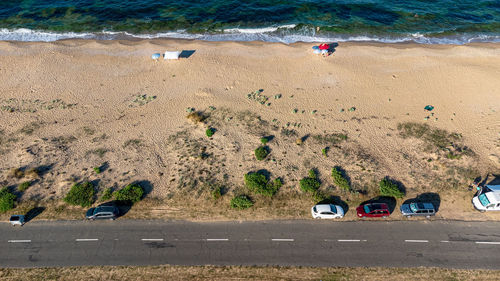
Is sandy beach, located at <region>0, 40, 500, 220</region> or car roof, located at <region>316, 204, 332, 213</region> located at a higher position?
sandy beach, located at <region>0, 40, 500, 220</region>

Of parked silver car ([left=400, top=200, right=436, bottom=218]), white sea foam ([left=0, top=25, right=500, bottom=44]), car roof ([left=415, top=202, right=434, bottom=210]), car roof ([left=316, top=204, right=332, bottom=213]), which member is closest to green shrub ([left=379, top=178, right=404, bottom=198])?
parked silver car ([left=400, top=200, right=436, bottom=218])

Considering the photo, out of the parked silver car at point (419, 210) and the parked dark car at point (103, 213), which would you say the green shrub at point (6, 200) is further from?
the parked silver car at point (419, 210)

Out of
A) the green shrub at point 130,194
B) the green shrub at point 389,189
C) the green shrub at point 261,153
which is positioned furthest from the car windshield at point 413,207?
the green shrub at point 130,194

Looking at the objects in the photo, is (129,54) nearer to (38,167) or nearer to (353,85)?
(38,167)

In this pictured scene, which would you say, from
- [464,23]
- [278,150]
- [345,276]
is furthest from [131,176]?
[464,23]

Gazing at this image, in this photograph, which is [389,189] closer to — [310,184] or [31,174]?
[310,184]

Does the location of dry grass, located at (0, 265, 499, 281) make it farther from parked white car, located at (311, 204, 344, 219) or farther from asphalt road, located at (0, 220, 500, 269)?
parked white car, located at (311, 204, 344, 219)

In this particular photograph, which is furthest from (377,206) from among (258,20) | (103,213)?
(258,20)
